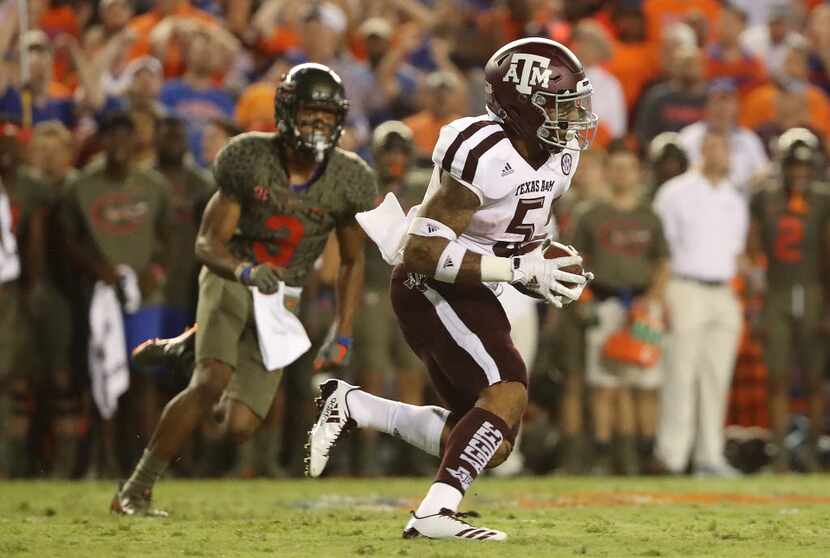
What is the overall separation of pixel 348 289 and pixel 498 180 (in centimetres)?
160

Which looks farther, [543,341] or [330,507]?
[543,341]

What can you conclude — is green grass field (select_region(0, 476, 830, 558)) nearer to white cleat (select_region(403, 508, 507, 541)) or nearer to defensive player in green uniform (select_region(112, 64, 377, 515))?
white cleat (select_region(403, 508, 507, 541))

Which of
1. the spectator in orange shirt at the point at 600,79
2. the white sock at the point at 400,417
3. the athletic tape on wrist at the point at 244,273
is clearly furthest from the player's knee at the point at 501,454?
the spectator in orange shirt at the point at 600,79

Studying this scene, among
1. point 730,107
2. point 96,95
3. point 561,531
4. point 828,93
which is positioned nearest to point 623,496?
point 561,531

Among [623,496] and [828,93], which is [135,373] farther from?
[828,93]

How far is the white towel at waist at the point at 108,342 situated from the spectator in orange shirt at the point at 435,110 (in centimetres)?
242

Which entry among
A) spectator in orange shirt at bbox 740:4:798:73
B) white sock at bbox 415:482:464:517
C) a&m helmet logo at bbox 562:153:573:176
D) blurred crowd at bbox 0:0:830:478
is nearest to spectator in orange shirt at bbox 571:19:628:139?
blurred crowd at bbox 0:0:830:478

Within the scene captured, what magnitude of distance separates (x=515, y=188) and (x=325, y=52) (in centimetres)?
570

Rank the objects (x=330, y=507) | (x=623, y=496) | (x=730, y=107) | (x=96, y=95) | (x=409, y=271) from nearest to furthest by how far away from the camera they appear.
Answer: (x=409, y=271) < (x=330, y=507) < (x=623, y=496) < (x=96, y=95) < (x=730, y=107)

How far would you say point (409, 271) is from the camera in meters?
5.85

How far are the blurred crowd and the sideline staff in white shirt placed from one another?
0.02 m

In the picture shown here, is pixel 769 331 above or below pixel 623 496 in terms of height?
above

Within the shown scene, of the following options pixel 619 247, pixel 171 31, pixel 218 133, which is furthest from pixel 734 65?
pixel 218 133

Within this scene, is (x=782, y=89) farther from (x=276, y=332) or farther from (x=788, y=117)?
(x=276, y=332)
